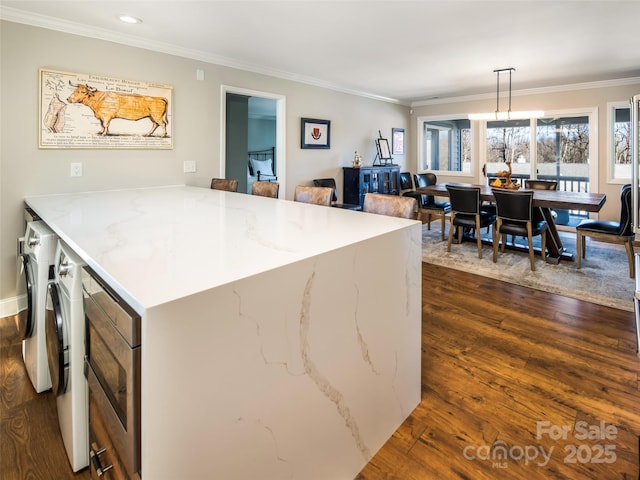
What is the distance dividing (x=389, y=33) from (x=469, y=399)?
10.2 ft

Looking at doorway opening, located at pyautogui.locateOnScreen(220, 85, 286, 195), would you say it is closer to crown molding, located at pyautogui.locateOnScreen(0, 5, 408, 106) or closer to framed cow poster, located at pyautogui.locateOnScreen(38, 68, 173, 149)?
crown molding, located at pyautogui.locateOnScreen(0, 5, 408, 106)

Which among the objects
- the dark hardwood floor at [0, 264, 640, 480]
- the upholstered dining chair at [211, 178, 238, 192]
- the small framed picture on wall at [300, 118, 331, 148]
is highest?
the small framed picture on wall at [300, 118, 331, 148]

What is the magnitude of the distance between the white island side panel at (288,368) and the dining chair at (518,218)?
280 centimetres

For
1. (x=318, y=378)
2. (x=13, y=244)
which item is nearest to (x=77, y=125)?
(x=13, y=244)

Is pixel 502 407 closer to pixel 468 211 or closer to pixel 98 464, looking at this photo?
pixel 98 464

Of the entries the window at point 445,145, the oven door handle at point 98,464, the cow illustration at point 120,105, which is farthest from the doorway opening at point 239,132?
the window at point 445,145

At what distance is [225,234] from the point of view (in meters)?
1.50

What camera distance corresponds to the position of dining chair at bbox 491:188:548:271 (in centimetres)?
392

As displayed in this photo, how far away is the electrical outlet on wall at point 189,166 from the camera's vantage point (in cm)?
388

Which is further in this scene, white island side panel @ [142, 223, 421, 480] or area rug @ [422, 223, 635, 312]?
area rug @ [422, 223, 635, 312]

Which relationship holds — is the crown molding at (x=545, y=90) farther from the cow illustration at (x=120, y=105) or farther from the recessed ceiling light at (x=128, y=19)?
the recessed ceiling light at (x=128, y=19)

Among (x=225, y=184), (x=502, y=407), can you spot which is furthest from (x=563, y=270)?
(x=225, y=184)

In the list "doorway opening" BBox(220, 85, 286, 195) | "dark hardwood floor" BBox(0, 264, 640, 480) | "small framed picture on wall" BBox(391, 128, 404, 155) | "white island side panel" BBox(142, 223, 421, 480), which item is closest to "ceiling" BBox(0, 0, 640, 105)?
"doorway opening" BBox(220, 85, 286, 195)

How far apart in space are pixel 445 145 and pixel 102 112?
6.28 meters
